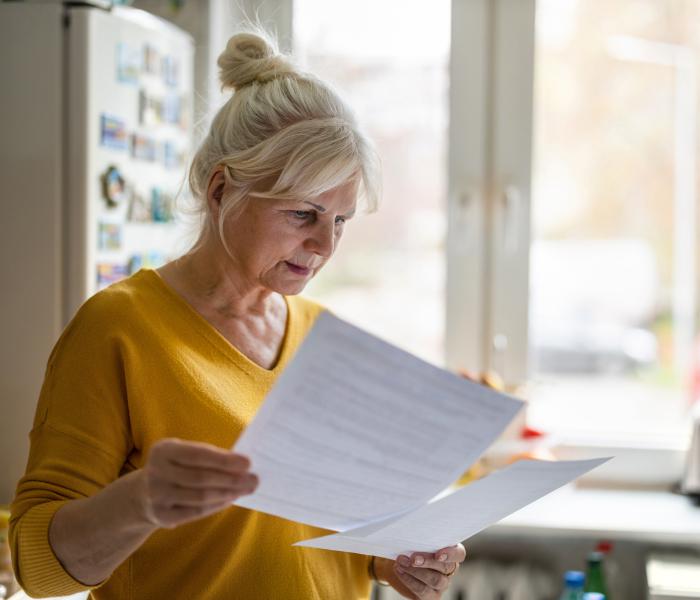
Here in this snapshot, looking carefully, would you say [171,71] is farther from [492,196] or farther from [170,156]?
[492,196]

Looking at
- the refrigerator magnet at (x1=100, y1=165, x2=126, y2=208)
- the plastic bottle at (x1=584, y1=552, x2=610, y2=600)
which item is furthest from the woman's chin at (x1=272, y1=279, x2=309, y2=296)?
the plastic bottle at (x1=584, y1=552, x2=610, y2=600)

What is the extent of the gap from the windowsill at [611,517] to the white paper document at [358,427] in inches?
44.6

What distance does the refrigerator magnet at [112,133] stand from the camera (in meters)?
1.81

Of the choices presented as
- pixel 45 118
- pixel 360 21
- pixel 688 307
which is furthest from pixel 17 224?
pixel 688 307

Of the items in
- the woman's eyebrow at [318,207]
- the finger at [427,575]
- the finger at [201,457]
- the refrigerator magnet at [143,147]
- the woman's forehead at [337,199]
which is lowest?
the finger at [427,575]

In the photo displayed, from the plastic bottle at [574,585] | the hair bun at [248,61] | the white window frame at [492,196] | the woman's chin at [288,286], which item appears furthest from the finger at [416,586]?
the white window frame at [492,196]

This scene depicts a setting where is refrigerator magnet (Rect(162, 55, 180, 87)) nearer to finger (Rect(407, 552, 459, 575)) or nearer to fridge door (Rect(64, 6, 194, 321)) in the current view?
fridge door (Rect(64, 6, 194, 321))

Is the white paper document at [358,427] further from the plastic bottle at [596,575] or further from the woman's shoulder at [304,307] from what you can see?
the plastic bottle at [596,575]

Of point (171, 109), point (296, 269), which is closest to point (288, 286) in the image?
point (296, 269)

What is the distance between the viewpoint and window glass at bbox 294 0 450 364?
239 centimetres

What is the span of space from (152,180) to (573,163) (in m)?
1.04

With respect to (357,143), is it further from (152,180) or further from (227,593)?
(152,180)

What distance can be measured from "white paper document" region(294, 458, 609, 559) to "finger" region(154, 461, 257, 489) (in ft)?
0.55

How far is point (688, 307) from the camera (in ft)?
7.81
